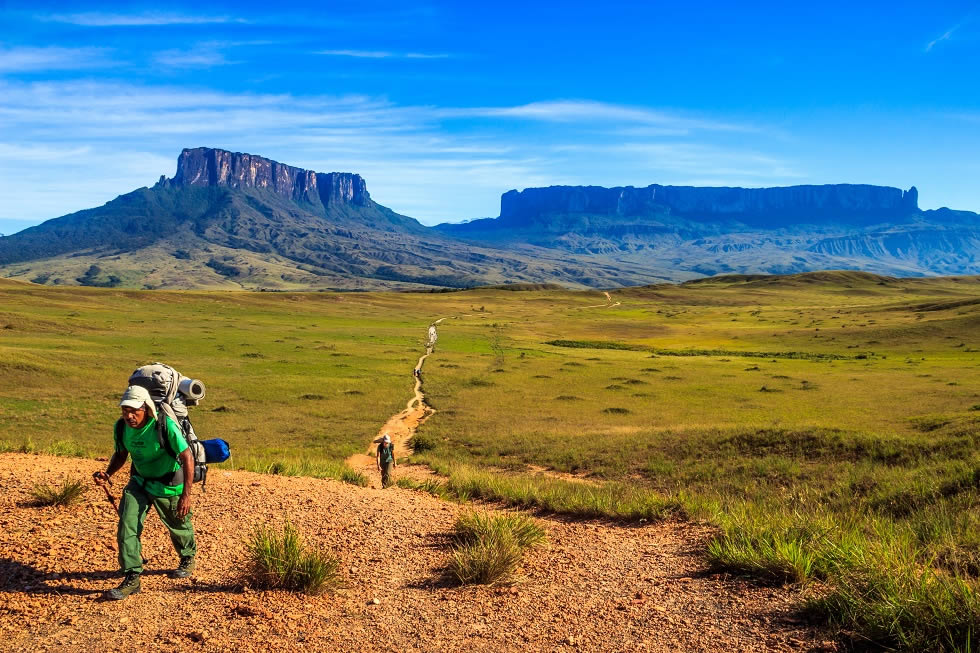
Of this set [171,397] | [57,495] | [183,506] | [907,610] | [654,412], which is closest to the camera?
[907,610]

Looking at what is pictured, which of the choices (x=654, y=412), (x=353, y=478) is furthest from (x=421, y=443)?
(x=654, y=412)

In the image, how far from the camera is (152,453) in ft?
24.0

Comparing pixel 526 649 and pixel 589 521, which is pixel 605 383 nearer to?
pixel 589 521

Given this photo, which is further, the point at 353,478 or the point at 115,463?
the point at 353,478

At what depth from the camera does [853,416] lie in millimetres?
30609

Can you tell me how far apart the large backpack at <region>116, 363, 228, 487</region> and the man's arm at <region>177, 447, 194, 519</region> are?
11 centimetres

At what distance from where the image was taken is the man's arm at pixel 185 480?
7398 millimetres

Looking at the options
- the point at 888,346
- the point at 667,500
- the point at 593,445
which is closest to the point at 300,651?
the point at 667,500

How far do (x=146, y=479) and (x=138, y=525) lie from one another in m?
0.52

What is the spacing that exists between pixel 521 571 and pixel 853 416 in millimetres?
28235

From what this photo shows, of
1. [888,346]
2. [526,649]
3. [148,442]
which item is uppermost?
[148,442]

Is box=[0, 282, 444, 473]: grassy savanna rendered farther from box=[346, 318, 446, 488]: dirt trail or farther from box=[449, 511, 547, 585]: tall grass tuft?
box=[449, 511, 547, 585]: tall grass tuft

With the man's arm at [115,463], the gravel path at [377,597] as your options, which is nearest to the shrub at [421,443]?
the gravel path at [377,597]

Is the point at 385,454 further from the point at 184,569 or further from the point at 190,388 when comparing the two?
the point at 190,388
